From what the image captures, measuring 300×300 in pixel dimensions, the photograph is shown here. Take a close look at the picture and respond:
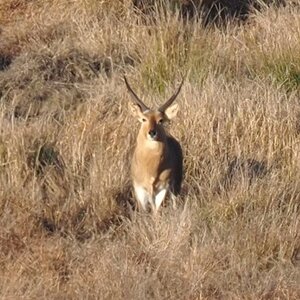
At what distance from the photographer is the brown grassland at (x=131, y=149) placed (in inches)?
316

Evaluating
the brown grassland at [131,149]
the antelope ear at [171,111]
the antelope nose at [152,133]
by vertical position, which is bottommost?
the brown grassland at [131,149]

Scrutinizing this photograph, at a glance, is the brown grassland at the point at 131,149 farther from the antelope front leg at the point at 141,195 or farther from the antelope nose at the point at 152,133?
the antelope nose at the point at 152,133

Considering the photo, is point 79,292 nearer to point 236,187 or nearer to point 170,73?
point 236,187

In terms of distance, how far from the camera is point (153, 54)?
12.4m

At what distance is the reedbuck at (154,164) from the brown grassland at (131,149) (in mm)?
144

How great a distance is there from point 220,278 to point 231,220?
3.20ft

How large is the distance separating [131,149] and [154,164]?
786 millimetres

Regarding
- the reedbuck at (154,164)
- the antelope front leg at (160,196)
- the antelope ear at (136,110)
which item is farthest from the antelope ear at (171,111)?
the antelope front leg at (160,196)

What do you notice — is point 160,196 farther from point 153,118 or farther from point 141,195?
point 153,118

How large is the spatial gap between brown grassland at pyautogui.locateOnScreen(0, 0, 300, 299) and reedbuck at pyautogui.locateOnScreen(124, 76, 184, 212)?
0.47 feet

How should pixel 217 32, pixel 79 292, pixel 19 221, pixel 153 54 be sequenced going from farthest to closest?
pixel 217 32 → pixel 153 54 → pixel 19 221 → pixel 79 292

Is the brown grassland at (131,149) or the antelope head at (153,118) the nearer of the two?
the brown grassland at (131,149)

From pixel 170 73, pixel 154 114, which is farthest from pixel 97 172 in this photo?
pixel 170 73

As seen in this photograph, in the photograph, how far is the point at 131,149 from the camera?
10.1 metres
